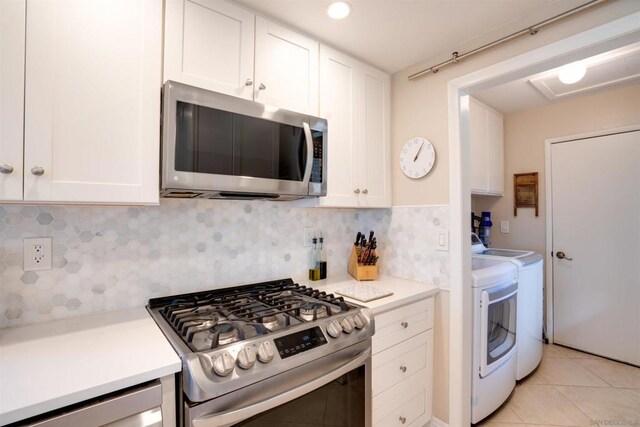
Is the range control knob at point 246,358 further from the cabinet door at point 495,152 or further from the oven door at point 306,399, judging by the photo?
the cabinet door at point 495,152

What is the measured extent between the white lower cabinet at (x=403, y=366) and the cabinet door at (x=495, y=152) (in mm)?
1913

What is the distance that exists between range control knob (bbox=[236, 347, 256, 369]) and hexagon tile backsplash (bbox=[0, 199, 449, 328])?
0.71 m

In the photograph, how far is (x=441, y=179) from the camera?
6.14ft

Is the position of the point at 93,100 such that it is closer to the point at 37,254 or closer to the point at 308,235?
the point at 37,254

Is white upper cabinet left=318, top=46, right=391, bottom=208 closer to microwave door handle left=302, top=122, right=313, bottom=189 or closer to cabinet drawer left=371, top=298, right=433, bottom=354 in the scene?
microwave door handle left=302, top=122, right=313, bottom=189

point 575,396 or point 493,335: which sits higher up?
point 493,335

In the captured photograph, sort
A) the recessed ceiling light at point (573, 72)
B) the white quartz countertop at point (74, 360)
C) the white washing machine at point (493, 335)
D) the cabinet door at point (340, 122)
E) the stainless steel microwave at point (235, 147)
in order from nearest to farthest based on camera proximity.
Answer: the white quartz countertop at point (74, 360), the stainless steel microwave at point (235, 147), the cabinet door at point (340, 122), the white washing machine at point (493, 335), the recessed ceiling light at point (573, 72)

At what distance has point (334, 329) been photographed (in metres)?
1.21

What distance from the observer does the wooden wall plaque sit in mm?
3230

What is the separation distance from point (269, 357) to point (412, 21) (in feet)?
5.55

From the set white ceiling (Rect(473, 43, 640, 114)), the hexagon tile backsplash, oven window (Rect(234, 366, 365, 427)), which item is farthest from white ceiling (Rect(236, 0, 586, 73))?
oven window (Rect(234, 366, 365, 427))

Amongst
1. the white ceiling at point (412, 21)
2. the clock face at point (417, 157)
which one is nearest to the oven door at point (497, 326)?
the clock face at point (417, 157)

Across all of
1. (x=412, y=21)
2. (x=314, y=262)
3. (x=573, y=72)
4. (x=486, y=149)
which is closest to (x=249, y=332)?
(x=314, y=262)

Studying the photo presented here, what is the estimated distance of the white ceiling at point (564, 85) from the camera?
224 centimetres
